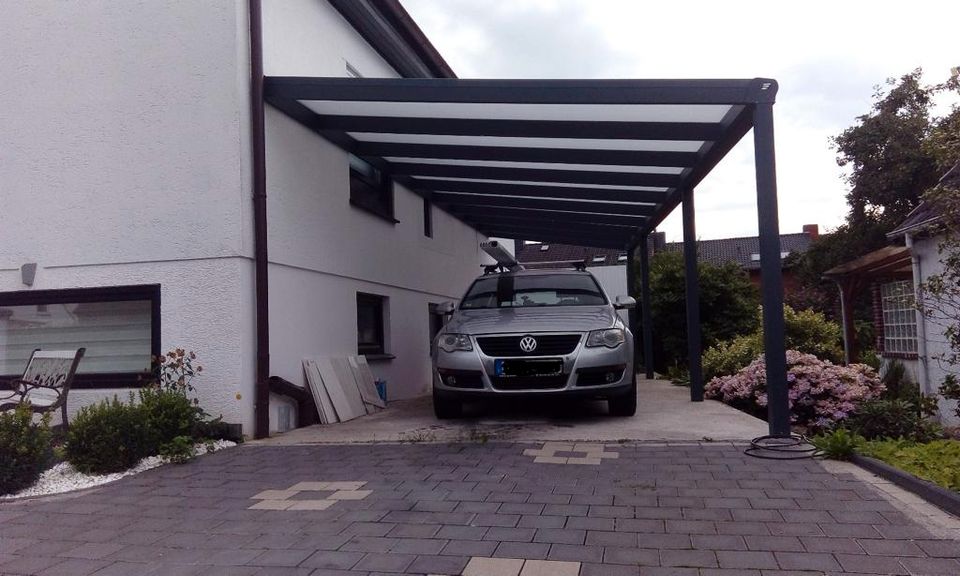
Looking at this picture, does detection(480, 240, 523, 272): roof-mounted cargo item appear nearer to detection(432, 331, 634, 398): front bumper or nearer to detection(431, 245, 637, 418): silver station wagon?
detection(431, 245, 637, 418): silver station wagon

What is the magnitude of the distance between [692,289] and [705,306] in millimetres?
7884

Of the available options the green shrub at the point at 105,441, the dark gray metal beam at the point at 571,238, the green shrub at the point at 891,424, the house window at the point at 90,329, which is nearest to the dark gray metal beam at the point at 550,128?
the green shrub at the point at 891,424

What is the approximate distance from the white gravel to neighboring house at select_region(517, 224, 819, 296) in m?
21.1

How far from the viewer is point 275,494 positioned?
5.07 meters

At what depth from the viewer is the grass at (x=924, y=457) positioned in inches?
183

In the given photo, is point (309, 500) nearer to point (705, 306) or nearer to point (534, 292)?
point (534, 292)

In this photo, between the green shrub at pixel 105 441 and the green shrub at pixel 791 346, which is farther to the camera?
the green shrub at pixel 791 346

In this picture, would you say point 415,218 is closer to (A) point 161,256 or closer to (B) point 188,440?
(A) point 161,256

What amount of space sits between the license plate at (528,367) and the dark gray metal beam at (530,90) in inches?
101

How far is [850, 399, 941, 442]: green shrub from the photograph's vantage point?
6.31 meters

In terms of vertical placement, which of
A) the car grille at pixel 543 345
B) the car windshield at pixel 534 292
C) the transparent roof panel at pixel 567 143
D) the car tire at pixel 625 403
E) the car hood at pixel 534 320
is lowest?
the car tire at pixel 625 403

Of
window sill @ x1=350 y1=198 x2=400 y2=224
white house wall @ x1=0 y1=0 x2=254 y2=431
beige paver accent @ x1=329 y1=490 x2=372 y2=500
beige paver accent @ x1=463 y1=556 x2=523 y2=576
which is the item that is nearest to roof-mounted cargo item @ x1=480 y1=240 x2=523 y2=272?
window sill @ x1=350 y1=198 x2=400 y2=224

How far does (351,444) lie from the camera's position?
6.93 meters

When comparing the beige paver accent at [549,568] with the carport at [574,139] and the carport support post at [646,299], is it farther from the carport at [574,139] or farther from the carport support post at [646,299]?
the carport support post at [646,299]
